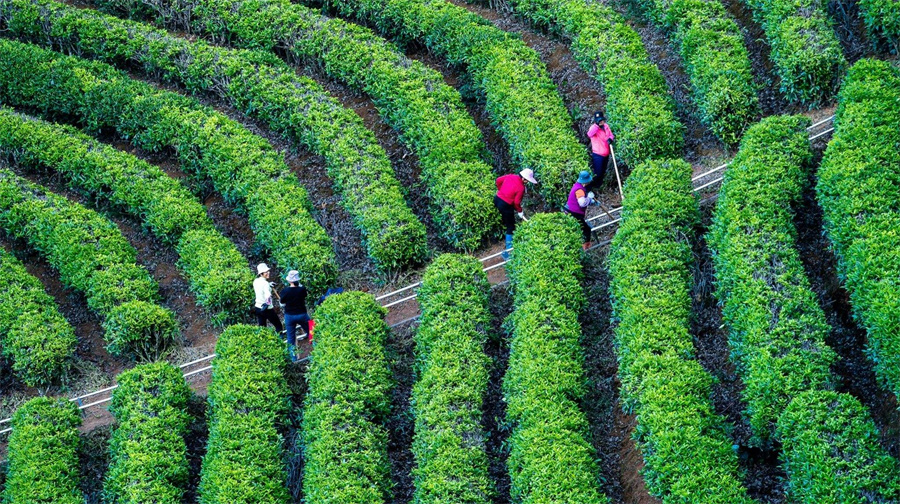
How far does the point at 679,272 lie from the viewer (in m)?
20.1

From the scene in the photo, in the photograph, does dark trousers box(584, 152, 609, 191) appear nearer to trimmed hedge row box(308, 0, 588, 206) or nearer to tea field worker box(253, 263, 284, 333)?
trimmed hedge row box(308, 0, 588, 206)

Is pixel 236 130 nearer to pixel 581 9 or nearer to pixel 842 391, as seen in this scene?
pixel 581 9

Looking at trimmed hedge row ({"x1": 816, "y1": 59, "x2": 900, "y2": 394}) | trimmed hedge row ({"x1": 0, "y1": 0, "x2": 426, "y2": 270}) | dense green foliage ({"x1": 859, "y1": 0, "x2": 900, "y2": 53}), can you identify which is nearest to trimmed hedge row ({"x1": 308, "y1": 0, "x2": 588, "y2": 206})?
trimmed hedge row ({"x1": 0, "y1": 0, "x2": 426, "y2": 270})

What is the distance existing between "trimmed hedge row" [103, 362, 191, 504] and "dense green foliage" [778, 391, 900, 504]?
9.02 meters

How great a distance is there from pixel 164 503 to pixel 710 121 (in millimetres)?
11840

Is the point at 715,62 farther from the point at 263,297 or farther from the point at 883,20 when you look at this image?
the point at 263,297

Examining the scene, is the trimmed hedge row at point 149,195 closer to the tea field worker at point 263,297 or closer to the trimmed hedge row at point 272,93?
the tea field worker at point 263,297

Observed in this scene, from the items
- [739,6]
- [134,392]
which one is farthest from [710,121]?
[134,392]

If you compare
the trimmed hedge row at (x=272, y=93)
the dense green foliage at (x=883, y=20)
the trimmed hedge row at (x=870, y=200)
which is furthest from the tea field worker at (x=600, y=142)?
the dense green foliage at (x=883, y=20)

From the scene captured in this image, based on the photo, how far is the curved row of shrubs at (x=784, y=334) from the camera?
650 inches

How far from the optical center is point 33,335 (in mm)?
21953

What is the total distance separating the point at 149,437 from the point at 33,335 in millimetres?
3600

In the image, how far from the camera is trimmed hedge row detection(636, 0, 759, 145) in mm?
23328

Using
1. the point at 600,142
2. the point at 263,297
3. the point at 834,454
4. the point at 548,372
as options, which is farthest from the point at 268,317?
the point at 834,454
